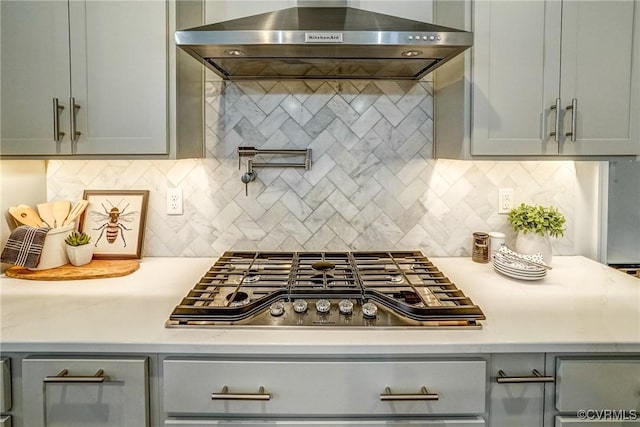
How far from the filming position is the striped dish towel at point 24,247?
1.68 m

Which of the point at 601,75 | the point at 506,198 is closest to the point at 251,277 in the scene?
the point at 506,198

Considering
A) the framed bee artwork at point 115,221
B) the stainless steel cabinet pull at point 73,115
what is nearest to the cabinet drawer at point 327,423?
the framed bee artwork at point 115,221

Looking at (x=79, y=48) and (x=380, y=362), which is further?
(x=79, y=48)

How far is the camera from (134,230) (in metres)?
1.97

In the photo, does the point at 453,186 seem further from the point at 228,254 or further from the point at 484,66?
the point at 228,254

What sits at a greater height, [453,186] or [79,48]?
[79,48]

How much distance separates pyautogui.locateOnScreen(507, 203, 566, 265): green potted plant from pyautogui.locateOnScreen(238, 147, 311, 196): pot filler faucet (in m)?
0.97

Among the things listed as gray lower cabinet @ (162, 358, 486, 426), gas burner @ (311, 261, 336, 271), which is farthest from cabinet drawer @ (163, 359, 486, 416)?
gas burner @ (311, 261, 336, 271)

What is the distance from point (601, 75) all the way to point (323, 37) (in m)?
1.06

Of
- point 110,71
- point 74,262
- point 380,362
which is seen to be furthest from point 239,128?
point 380,362

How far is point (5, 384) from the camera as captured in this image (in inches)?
47.6

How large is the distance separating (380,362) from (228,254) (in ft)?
3.16

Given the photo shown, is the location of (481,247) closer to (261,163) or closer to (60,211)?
(261,163)

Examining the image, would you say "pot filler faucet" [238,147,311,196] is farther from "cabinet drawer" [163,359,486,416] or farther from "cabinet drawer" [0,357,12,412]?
"cabinet drawer" [0,357,12,412]
